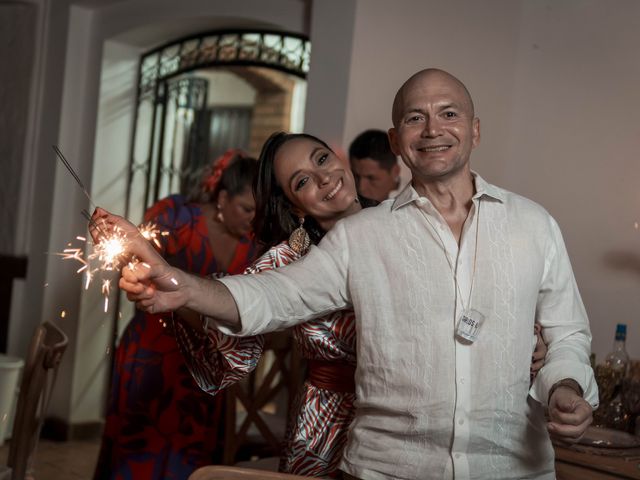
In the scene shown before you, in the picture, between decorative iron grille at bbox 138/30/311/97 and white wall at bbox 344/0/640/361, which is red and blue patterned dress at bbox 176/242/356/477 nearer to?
white wall at bbox 344/0/640/361

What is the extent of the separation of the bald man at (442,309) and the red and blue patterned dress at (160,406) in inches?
65.0

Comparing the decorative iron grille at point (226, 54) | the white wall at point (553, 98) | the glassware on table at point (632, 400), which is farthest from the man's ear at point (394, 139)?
the decorative iron grille at point (226, 54)

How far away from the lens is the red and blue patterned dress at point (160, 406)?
11.1ft

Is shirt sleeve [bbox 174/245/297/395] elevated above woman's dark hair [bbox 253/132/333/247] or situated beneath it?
situated beneath

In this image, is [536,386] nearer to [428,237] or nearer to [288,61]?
[428,237]

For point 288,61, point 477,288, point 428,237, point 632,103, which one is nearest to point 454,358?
point 477,288

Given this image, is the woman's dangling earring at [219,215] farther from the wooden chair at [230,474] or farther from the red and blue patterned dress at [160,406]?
the wooden chair at [230,474]

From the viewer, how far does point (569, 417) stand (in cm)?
156

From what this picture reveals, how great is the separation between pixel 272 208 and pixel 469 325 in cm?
73

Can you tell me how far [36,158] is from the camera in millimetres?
5348

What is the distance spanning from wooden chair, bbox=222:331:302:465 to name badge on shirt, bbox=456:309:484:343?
1.48 m

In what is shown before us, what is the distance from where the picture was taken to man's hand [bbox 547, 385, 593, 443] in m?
1.56

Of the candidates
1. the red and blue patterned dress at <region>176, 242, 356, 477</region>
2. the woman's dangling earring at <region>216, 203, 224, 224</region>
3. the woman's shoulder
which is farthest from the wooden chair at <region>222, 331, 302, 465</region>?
the woman's shoulder

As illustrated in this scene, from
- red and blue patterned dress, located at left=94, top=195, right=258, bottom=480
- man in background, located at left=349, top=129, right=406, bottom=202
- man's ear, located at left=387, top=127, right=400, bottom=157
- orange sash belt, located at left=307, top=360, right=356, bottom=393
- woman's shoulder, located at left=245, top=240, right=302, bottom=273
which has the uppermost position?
man in background, located at left=349, top=129, right=406, bottom=202
